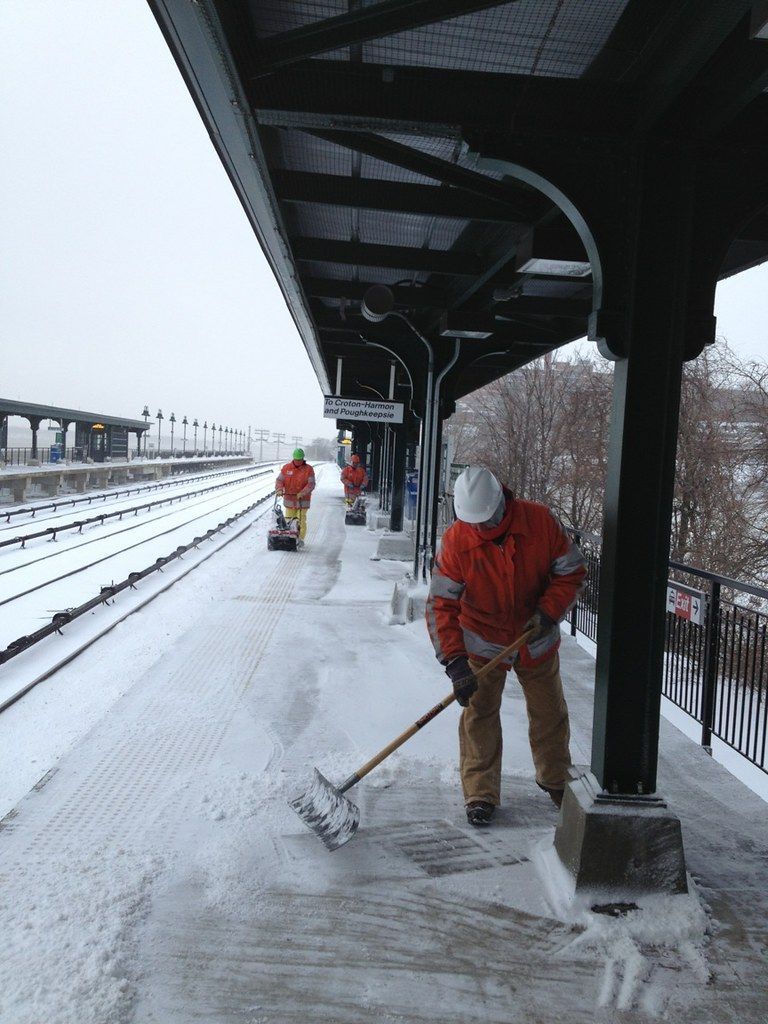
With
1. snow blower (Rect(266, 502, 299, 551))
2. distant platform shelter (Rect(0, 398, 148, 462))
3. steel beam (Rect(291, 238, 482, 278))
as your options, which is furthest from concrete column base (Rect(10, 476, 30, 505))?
steel beam (Rect(291, 238, 482, 278))

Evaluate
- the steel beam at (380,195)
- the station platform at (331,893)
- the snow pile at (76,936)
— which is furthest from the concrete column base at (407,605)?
the snow pile at (76,936)

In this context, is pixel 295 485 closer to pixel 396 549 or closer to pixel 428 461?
pixel 396 549

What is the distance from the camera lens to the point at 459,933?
3.05m

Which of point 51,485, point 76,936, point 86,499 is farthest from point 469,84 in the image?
point 51,485

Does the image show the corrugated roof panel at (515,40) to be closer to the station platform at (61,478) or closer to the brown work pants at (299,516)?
the brown work pants at (299,516)

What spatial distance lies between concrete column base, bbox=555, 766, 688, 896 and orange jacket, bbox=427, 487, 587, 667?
93 cm

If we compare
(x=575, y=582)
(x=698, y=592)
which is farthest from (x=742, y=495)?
(x=575, y=582)

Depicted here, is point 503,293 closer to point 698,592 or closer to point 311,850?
point 698,592

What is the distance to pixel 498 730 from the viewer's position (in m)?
4.14

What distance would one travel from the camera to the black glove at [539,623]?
3.90 meters

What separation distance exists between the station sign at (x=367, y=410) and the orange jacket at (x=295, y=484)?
1.40 metres

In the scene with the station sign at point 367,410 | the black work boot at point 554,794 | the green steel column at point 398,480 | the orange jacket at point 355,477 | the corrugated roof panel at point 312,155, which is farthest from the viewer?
the orange jacket at point 355,477

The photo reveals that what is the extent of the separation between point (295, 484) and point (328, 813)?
11.0m

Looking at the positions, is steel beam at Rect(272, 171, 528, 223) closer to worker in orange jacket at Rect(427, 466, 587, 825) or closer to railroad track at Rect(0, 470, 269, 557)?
worker in orange jacket at Rect(427, 466, 587, 825)
